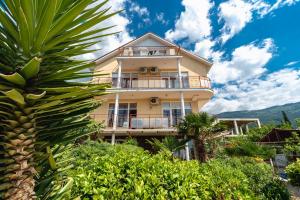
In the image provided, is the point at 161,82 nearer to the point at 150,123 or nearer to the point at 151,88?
the point at 151,88

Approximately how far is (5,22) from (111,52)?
24.1 m

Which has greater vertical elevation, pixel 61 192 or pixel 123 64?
pixel 123 64

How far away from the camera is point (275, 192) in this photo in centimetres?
646

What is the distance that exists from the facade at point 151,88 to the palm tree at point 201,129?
5.43 meters

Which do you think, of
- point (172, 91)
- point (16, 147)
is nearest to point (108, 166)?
point (16, 147)

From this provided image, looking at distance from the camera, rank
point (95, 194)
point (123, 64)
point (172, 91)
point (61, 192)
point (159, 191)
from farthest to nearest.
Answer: point (123, 64) → point (172, 91) → point (159, 191) → point (95, 194) → point (61, 192)

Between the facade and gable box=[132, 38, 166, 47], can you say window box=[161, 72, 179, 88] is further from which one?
gable box=[132, 38, 166, 47]

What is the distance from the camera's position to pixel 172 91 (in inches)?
784

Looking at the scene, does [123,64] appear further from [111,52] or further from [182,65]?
[182,65]

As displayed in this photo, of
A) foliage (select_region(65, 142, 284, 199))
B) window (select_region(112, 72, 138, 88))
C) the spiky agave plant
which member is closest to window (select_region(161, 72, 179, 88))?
window (select_region(112, 72, 138, 88))

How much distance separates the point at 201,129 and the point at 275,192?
6.45m

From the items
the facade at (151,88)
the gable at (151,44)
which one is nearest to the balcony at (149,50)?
the facade at (151,88)

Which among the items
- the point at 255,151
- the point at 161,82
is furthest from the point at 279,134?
the point at 161,82

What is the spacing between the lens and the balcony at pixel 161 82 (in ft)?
66.9
